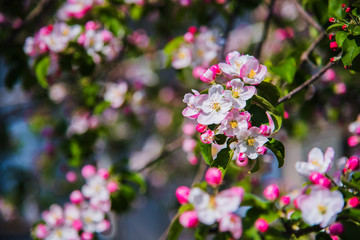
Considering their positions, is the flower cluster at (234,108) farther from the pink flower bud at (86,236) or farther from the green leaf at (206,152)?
the pink flower bud at (86,236)

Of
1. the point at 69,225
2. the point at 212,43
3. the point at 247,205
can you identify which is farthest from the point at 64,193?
the point at 247,205

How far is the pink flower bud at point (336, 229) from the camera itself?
2.52 feet

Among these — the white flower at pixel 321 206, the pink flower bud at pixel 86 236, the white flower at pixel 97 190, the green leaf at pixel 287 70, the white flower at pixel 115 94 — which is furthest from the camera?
the white flower at pixel 115 94

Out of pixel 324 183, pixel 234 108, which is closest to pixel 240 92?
pixel 234 108

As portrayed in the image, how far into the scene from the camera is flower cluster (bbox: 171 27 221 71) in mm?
1571

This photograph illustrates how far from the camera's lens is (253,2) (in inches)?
63.5

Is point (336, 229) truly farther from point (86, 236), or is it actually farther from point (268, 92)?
point (86, 236)

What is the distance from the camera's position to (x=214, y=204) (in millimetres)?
768

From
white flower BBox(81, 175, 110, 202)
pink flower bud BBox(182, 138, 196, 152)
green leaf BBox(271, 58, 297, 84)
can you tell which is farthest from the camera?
pink flower bud BBox(182, 138, 196, 152)

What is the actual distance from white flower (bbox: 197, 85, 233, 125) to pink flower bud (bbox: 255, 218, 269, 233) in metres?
0.26

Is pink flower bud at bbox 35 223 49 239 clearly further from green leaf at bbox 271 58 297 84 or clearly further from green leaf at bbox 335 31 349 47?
green leaf at bbox 335 31 349 47

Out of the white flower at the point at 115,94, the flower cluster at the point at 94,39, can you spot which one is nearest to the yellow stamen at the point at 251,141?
the flower cluster at the point at 94,39

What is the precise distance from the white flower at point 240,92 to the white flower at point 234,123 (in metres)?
0.02

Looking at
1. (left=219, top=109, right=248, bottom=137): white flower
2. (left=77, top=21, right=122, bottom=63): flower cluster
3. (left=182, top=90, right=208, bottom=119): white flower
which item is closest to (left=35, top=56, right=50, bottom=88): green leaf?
(left=77, top=21, right=122, bottom=63): flower cluster
